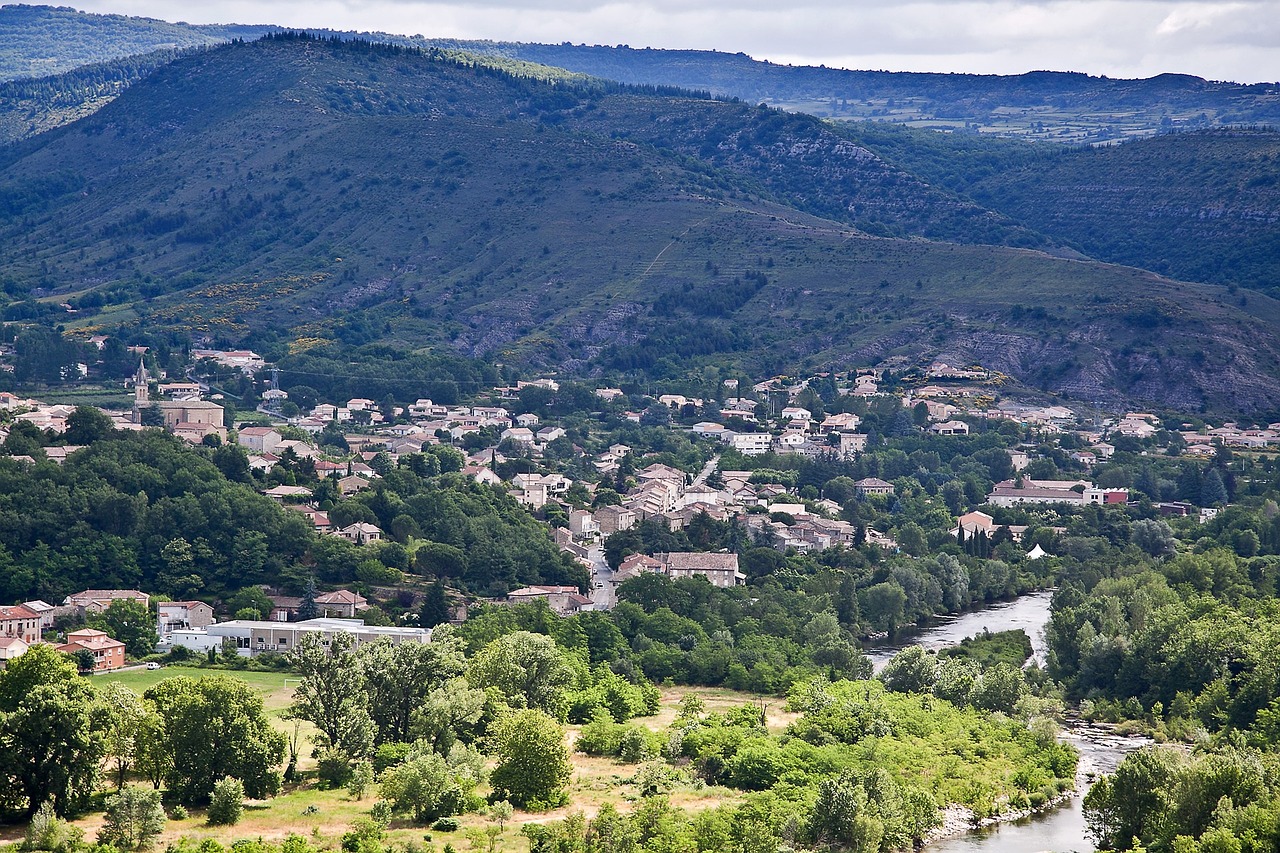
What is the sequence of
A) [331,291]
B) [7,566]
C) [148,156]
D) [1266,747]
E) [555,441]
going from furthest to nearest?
[148,156], [331,291], [555,441], [7,566], [1266,747]

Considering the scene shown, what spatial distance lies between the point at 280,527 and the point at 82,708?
106ft

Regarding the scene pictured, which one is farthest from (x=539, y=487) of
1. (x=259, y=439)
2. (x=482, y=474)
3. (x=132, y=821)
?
(x=132, y=821)

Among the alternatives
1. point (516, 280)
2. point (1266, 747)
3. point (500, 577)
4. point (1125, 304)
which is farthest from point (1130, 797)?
point (516, 280)

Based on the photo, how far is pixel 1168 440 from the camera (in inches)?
4653

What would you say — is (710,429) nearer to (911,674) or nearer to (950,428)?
(950,428)

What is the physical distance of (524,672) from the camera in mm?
53406

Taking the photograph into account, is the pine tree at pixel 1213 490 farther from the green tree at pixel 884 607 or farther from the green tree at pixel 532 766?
the green tree at pixel 532 766

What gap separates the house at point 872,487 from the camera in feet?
332

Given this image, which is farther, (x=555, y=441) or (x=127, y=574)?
(x=555, y=441)

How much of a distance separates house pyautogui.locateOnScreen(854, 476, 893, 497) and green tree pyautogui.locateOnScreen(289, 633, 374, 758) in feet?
180

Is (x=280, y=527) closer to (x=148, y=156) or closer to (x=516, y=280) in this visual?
(x=516, y=280)

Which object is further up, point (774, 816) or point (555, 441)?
point (774, 816)

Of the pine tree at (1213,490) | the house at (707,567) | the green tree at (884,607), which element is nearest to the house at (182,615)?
the house at (707,567)

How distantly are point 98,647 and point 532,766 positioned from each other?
21818 mm
